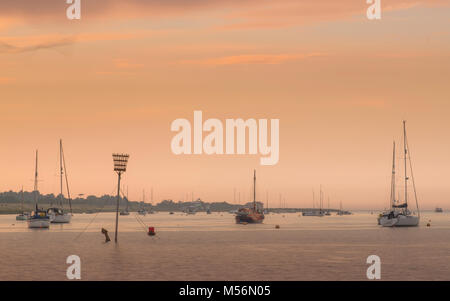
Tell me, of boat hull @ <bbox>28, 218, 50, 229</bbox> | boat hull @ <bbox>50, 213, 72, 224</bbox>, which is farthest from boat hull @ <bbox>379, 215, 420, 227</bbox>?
boat hull @ <bbox>50, 213, 72, 224</bbox>

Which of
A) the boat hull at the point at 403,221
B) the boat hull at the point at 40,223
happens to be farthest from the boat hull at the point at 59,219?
the boat hull at the point at 403,221

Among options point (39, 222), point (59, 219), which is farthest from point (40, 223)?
point (59, 219)

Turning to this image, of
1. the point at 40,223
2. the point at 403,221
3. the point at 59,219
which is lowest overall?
the point at 40,223

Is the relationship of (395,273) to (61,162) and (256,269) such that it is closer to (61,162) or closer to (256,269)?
(256,269)

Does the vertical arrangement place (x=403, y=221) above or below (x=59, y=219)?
above

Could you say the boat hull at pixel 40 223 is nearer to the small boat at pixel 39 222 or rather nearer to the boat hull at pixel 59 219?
the small boat at pixel 39 222

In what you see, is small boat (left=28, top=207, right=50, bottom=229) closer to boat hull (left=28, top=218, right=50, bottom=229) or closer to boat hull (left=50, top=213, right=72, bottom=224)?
boat hull (left=28, top=218, right=50, bottom=229)

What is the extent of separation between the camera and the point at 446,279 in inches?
2124

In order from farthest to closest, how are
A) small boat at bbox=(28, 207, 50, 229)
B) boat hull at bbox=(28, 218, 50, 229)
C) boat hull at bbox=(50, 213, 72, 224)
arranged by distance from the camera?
boat hull at bbox=(50, 213, 72, 224) → small boat at bbox=(28, 207, 50, 229) → boat hull at bbox=(28, 218, 50, 229)

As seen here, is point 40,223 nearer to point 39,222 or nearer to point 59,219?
point 39,222

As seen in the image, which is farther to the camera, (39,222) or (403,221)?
(403,221)
